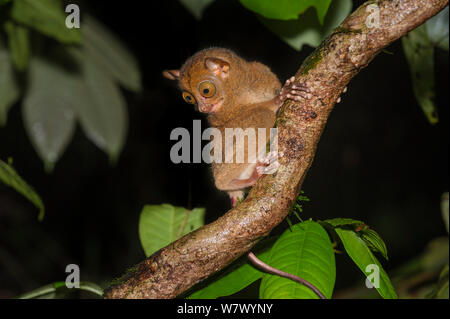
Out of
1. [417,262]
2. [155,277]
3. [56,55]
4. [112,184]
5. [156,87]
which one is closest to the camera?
[155,277]

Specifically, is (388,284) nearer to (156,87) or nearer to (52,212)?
(156,87)

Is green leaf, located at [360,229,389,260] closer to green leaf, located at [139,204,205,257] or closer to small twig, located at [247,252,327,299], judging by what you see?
small twig, located at [247,252,327,299]

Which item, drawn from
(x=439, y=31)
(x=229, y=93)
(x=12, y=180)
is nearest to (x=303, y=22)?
(x=229, y=93)

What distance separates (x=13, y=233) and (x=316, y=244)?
4795 millimetres

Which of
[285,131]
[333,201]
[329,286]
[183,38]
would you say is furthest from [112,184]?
[329,286]

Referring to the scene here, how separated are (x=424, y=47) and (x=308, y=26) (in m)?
0.80

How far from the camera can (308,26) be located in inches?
83.1

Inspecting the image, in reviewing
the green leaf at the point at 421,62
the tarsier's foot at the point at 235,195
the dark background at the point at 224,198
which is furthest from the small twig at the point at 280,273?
the dark background at the point at 224,198

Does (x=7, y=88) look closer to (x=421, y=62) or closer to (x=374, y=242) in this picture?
(x=374, y=242)

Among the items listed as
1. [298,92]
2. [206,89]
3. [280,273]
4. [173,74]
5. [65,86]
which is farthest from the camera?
[173,74]

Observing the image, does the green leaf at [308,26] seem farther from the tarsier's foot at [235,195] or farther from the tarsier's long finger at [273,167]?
the tarsier's foot at [235,195]

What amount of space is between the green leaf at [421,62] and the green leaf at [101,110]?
63.7 inches

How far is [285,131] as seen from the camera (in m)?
1.71

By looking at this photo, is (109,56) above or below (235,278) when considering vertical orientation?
above
